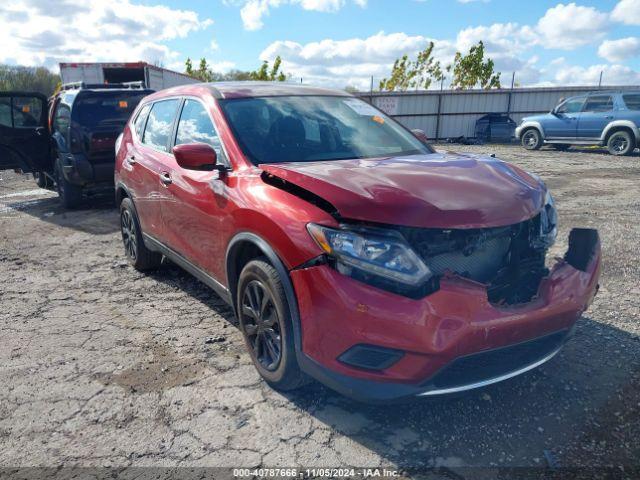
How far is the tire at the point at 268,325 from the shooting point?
2631 millimetres

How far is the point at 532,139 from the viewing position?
1711cm

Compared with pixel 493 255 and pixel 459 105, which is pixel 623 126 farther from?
pixel 493 255

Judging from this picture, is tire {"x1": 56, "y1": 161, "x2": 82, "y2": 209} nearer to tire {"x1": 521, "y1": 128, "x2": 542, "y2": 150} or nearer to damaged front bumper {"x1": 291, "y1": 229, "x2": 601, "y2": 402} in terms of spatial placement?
damaged front bumper {"x1": 291, "y1": 229, "x2": 601, "y2": 402}

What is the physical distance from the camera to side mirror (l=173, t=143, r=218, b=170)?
307cm

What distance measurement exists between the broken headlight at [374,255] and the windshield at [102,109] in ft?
22.6

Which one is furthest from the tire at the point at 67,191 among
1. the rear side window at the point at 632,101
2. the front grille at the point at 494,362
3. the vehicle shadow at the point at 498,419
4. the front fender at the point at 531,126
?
the rear side window at the point at 632,101

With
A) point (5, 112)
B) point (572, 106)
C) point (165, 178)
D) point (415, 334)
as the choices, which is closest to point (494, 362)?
point (415, 334)

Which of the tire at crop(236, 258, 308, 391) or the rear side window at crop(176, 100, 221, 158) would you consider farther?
the rear side window at crop(176, 100, 221, 158)

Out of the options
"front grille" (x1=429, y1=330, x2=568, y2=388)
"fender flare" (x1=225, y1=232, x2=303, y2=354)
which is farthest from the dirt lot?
"fender flare" (x1=225, y1=232, x2=303, y2=354)

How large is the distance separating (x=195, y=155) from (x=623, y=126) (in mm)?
15113

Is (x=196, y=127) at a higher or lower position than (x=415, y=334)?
higher

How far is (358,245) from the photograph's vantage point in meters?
2.30

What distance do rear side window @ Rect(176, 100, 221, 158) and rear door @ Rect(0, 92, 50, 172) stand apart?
5.72 m

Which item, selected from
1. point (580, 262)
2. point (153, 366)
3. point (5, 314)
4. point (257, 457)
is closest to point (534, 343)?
point (580, 262)
